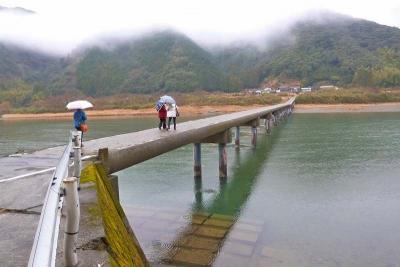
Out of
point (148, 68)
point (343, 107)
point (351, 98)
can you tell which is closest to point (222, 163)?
point (343, 107)

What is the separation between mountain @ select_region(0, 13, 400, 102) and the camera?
392ft

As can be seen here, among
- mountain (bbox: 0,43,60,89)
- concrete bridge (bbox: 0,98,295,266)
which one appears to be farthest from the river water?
mountain (bbox: 0,43,60,89)

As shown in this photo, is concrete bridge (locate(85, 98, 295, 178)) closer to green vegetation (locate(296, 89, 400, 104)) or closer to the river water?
the river water

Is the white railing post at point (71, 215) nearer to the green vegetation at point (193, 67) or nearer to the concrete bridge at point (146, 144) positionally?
the concrete bridge at point (146, 144)

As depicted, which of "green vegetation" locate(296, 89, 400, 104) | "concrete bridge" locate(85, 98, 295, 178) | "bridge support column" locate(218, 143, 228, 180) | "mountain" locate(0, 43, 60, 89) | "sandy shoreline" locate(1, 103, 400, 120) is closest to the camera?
"concrete bridge" locate(85, 98, 295, 178)

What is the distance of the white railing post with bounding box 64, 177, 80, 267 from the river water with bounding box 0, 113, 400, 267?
249 inches

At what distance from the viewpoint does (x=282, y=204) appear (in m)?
14.6

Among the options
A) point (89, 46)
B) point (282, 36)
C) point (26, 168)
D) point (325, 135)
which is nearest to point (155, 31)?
point (89, 46)

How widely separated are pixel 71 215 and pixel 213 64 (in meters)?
141

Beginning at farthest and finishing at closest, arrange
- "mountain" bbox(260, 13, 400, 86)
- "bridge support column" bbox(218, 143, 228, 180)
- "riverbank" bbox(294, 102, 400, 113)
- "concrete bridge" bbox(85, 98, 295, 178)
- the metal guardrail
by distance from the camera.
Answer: "mountain" bbox(260, 13, 400, 86) < "riverbank" bbox(294, 102, 400, 113) < "bridge support column" bbox(218, 143, 228, 180) < "concrete bridge" bbox(85, 98, 295, 178) < the metal guardrail

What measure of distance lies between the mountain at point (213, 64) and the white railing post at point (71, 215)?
4211 inches

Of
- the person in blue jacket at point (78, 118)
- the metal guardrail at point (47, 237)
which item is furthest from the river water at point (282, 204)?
the metal guardrail at point (47, 237)

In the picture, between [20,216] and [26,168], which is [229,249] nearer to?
[26,168]

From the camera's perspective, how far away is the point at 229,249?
10016mm
